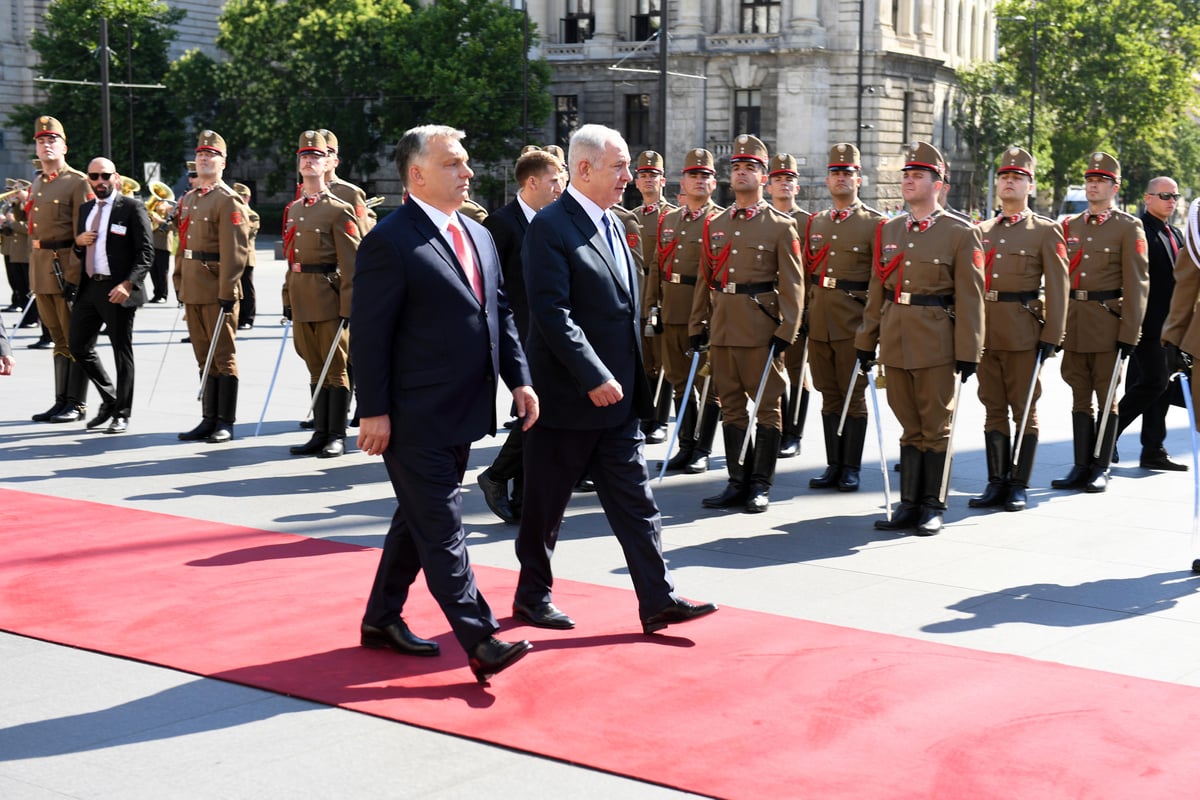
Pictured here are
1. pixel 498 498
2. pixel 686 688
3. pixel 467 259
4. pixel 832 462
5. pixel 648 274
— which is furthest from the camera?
pixel 648 274

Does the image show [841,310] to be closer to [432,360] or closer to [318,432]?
[318,432]

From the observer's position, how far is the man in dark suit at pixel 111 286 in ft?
40.4

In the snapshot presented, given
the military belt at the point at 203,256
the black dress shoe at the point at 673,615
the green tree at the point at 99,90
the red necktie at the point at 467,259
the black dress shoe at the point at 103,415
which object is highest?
the green tree at the point at 99,90

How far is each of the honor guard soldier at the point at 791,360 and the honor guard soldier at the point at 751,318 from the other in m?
1.35

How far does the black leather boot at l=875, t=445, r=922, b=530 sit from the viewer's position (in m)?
9.06

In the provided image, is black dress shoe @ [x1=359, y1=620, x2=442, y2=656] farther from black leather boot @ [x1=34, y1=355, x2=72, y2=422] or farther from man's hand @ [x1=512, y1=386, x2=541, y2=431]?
black leather boot @ [x1=34, y1=355, x2=72, y2=422]

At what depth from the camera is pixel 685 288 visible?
11797mm

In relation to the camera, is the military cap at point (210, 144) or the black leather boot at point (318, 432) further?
the military cap at point (210, 144)

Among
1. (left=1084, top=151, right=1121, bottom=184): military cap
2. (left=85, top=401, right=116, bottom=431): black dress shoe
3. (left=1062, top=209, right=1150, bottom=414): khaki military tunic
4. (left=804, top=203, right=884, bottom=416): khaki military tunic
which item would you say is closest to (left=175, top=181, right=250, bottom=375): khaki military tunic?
(left=85, top=401, right=116, bottom=431): black dress shoe

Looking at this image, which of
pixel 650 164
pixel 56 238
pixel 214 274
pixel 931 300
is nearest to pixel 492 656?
pixel 931 300

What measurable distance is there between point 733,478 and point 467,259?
3.97m

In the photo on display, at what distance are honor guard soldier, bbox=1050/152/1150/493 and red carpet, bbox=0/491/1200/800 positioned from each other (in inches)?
184

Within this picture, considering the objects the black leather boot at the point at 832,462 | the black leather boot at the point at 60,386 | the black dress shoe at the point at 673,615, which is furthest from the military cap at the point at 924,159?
the black leather boot at the point at 60,386

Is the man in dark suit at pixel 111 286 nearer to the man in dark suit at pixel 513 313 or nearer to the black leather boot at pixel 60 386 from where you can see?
the black leather boot at pixel 60 386
